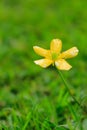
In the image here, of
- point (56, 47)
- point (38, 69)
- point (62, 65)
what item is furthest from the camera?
point (38, 69)

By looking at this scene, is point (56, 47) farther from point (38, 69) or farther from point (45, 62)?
point (38, 69)

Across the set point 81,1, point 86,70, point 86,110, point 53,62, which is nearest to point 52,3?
point 81,1

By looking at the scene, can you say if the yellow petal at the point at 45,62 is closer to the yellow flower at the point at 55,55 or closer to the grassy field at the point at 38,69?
the yellow flower at the point at 55,55

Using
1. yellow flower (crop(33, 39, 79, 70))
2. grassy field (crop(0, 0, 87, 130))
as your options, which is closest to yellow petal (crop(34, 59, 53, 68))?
yellow flower (crop(33, 39, 79, 70))

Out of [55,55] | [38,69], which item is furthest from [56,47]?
[38,69]

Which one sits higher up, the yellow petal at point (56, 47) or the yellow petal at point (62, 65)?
the yellow petal at point (56, 47)

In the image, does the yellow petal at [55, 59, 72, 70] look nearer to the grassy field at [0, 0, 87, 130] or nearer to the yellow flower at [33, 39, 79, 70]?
the yellow flower at [33, 39, 79, 70]

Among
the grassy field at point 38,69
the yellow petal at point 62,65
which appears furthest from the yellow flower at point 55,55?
the grassy field at point 38,69

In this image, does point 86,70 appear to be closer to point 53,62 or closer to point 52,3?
point 53,62
